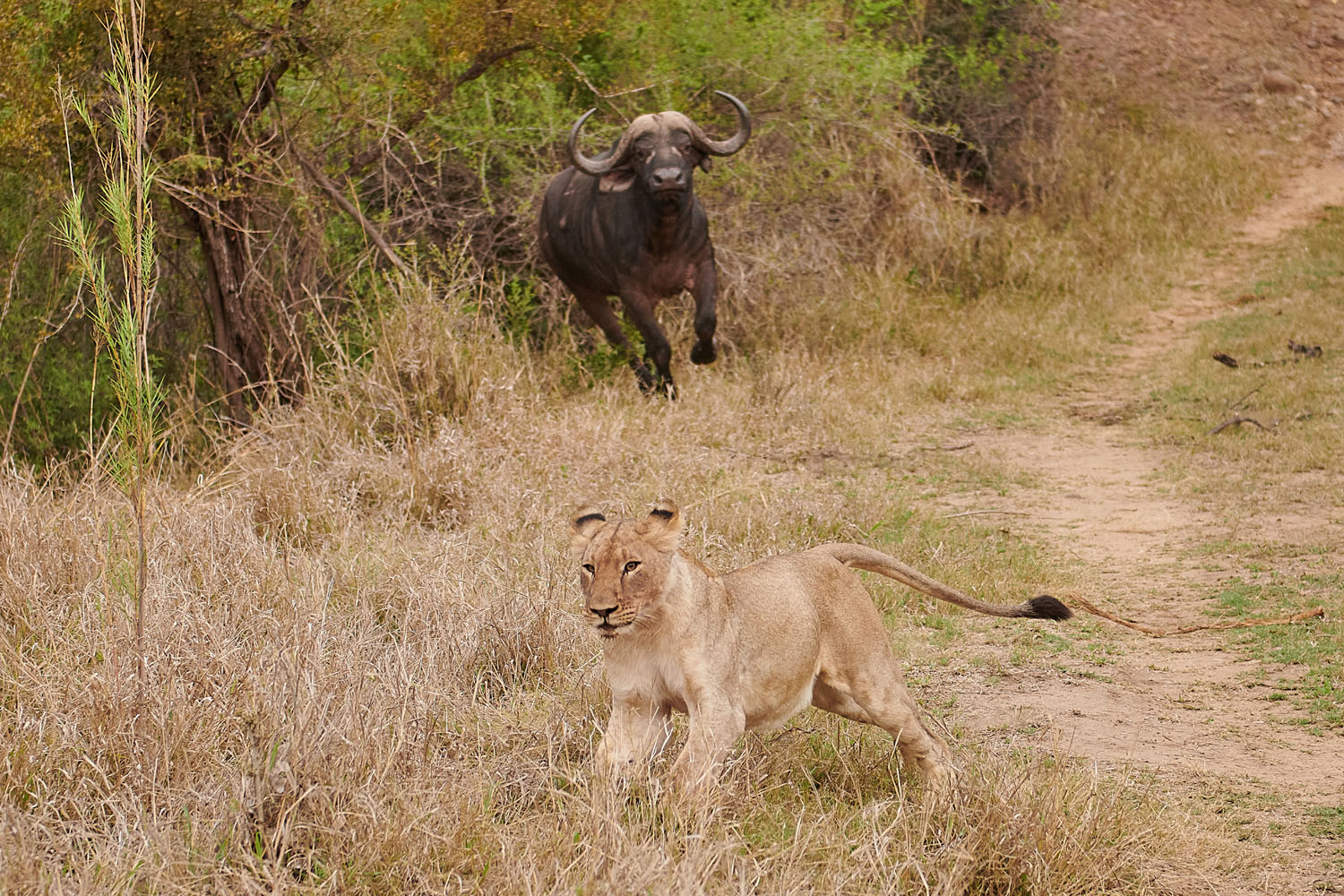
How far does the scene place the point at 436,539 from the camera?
6.24m

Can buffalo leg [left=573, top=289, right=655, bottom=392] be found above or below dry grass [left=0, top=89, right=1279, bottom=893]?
below

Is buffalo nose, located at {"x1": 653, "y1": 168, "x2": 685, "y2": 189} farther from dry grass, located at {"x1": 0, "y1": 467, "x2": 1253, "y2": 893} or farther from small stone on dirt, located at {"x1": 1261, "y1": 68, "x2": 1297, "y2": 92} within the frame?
small stone on dirt, located at {"x1": 1261, "y1": 68, "x2": 1297, "y2": 92}

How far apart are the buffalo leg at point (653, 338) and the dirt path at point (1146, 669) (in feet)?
6.77

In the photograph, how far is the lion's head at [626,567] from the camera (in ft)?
10.7

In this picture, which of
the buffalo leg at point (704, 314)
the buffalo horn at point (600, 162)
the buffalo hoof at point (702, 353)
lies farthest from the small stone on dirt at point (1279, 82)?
the buffalo horn at point (600, 162)

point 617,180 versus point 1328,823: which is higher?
point 617,180

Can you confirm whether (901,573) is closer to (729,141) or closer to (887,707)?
(887,707)

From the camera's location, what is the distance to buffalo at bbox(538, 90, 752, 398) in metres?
9.29

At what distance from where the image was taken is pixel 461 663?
4.55 m

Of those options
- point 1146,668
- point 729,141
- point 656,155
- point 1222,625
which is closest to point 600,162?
point 656,155

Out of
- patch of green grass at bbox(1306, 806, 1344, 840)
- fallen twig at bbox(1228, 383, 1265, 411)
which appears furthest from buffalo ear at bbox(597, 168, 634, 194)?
patch of green grass at bbox(1306, 806, 1344, 840)

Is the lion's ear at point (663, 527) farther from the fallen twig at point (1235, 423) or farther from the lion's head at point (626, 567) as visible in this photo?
the fallen twig at point (1235, 423)

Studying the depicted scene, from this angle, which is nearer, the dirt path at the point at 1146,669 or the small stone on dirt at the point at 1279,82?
the dirt path at the point at 1146,669

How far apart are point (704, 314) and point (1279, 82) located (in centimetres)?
1318
